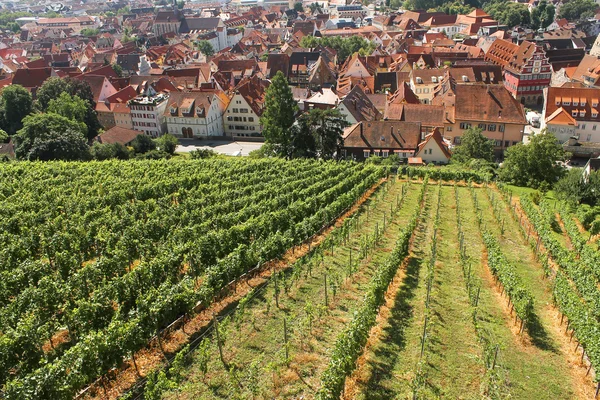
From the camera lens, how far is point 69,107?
267 ft

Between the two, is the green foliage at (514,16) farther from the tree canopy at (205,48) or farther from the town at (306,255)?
the town at (306,255)

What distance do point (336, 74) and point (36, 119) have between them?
70.7 meters

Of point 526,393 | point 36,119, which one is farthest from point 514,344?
point 36,119

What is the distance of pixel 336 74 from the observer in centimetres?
11900

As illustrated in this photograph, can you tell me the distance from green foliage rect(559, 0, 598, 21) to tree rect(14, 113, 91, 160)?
7131 inches

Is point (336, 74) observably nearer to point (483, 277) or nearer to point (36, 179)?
point (36, 179)

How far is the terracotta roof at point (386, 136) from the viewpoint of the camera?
6700 centimetres

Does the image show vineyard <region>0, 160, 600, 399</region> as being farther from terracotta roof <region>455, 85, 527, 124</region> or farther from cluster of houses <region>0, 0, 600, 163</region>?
terracotta roof <region>455, 85, 527, 124</region>

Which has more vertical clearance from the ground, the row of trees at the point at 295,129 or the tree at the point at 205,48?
the tree at the point at 205,48

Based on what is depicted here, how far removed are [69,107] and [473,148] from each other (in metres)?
64.6

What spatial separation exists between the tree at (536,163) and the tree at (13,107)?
265 ft

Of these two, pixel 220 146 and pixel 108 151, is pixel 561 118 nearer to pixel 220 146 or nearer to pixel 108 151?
pixel 220 146

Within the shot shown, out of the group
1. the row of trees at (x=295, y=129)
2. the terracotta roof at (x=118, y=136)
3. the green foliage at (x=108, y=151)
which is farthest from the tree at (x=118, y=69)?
the row of trees at (x=295, y=129)

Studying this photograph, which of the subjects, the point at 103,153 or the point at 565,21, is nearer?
the point at 103,153
